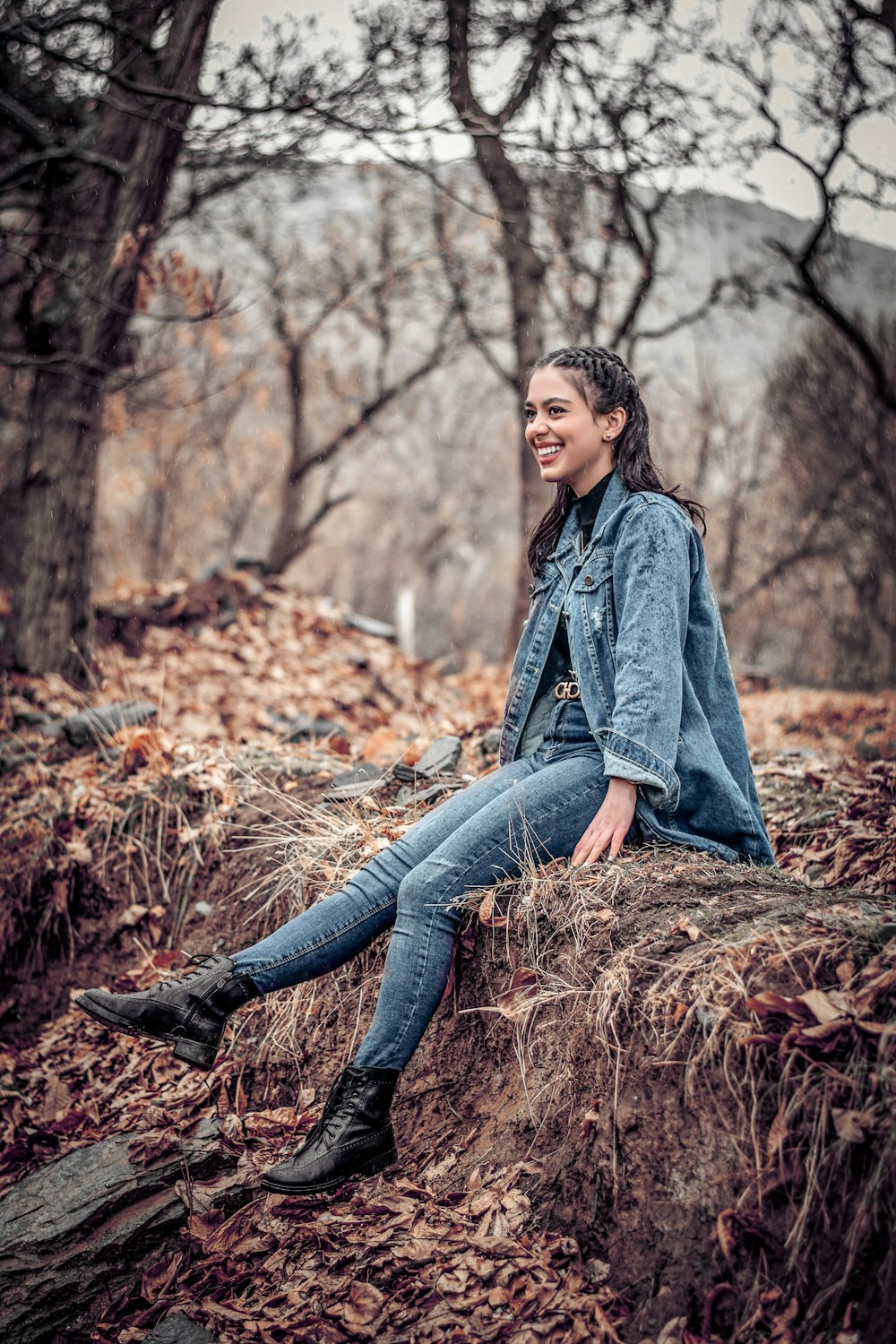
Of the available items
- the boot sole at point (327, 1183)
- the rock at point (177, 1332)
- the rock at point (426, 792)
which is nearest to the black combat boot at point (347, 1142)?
the boot sole at point (327, 1183)

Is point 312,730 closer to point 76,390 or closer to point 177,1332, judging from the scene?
point 76,390

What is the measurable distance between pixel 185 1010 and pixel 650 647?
1.45 metres

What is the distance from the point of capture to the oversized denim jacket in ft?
7.52

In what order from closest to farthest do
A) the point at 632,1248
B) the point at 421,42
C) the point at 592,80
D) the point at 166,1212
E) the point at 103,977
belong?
1. the point at 632,1248
2. the point at 166,1212
3. the point at 103,977
4. the point at 421,42
5. the point at 592,80

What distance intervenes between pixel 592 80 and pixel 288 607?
4902mm

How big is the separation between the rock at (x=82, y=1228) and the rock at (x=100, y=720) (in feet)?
8.65

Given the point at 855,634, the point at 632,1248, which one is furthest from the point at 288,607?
the point at 855,634

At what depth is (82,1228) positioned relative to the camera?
2311mm

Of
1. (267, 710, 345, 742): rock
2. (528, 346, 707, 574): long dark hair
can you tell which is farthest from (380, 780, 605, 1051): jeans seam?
(267, 710, 345, 742): rock

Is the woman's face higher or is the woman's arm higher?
the woman's face

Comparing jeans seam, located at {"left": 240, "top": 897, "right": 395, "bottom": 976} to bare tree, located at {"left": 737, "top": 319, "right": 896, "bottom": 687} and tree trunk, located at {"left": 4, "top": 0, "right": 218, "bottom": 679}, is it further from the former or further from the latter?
bare tree, located at {"left": 737, "top": 319, "right": 896, "bottom": 687}

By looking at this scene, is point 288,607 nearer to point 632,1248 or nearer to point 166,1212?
point 166,1212

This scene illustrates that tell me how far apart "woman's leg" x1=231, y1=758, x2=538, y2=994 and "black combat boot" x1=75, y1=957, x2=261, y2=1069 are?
0.06 m

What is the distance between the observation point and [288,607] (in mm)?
8383
